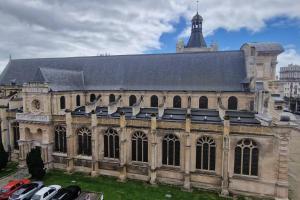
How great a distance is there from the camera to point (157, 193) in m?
22.6

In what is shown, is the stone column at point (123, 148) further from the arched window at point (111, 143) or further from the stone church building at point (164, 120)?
the arched window at point (111, 143)

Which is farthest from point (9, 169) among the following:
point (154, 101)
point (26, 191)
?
point (154, 101)

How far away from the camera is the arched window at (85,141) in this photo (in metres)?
28.0

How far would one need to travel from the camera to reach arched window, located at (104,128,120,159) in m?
26.8

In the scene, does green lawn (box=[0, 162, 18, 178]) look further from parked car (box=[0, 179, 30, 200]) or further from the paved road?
the paved road

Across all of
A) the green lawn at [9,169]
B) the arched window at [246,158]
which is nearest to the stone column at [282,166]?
the arched window at [246,158]

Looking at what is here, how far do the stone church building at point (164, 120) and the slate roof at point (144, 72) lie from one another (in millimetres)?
162

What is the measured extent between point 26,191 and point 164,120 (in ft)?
55.5

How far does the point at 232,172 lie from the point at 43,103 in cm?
2652

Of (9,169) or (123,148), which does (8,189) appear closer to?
(9,169)

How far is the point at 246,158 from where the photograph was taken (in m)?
22.3

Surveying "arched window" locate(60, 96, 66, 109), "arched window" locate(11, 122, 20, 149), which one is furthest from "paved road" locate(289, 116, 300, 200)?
"arched window" locate(11, 122, 20, 149)

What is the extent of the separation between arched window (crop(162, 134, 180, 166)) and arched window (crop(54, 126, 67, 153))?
14.8 meters

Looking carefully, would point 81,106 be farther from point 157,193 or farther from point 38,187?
point 157,193
